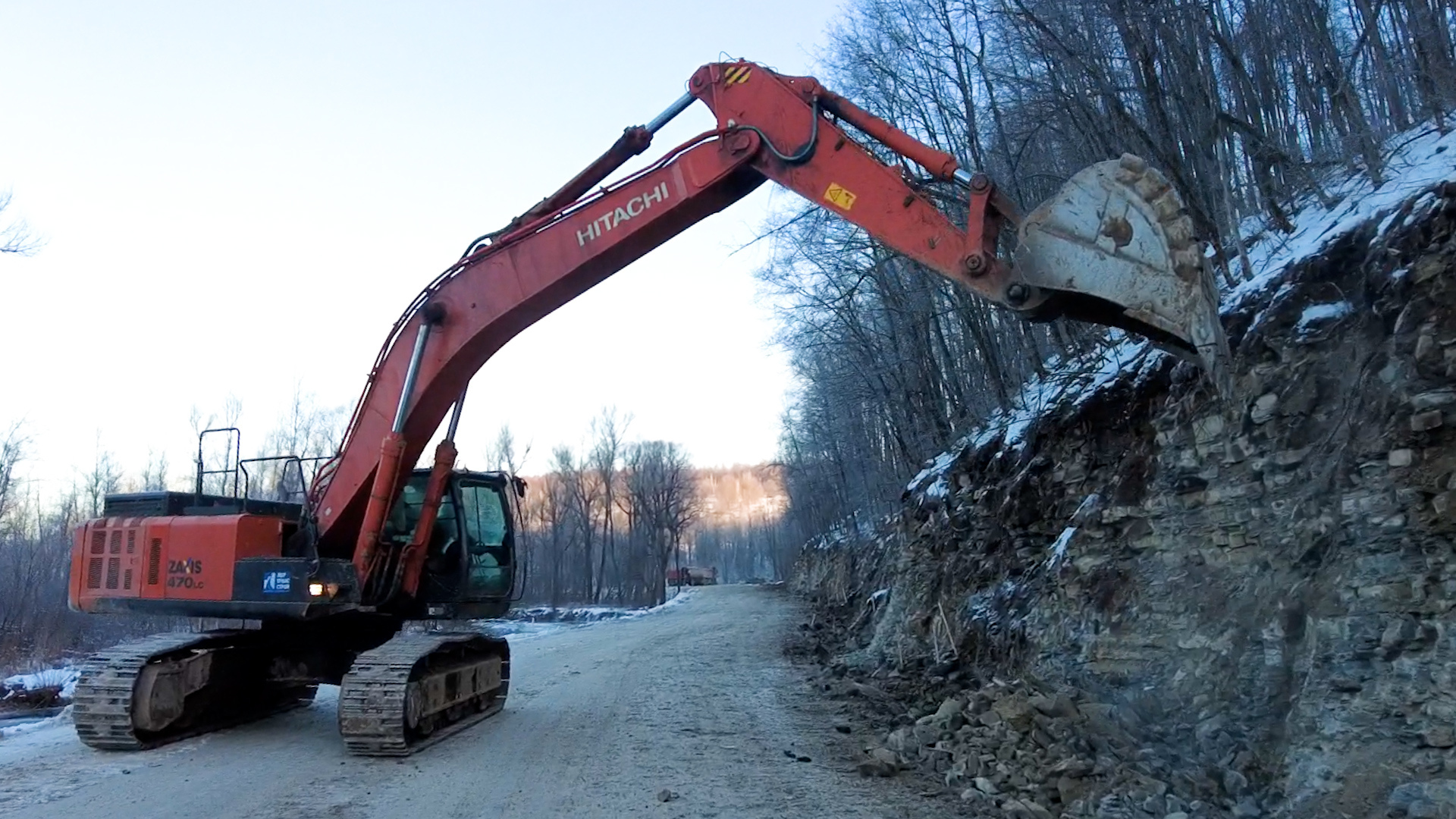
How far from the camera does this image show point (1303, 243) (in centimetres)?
823

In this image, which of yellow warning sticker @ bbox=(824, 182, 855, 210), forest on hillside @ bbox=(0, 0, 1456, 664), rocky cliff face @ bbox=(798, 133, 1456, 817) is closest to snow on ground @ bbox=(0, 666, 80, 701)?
forest on hillside @ bbox=(0, 0, 1456, 664)

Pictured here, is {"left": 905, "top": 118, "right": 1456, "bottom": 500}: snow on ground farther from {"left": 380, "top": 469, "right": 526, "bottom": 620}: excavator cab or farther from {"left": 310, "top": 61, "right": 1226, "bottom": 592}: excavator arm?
{"left": 380, "top": 469, "right": 526, "bottom": 620}: excavator cab

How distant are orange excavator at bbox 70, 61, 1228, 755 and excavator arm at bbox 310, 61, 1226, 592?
20 millimetres

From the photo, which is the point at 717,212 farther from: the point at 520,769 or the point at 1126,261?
the point at 520,769

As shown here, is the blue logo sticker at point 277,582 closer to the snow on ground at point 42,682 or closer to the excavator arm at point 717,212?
the excavator arm at point 717,212

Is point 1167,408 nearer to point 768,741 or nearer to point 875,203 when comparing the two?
point 875,203

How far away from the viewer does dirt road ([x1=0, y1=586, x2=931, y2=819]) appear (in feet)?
22.1

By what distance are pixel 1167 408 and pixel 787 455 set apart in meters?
53.5

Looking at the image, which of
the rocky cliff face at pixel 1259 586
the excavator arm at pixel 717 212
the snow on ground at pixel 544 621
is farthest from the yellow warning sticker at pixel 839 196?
the snow on ground at pixel 544 621

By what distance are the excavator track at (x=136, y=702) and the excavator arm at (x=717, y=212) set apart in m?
1.56

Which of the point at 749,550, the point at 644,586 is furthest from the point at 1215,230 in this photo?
the point at 749,550

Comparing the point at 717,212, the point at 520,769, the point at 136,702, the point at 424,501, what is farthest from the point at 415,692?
the point at 717,212

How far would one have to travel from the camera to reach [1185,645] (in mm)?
7246

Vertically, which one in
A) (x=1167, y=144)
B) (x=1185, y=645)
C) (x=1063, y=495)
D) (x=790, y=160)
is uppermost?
(x=1167, y=144)
